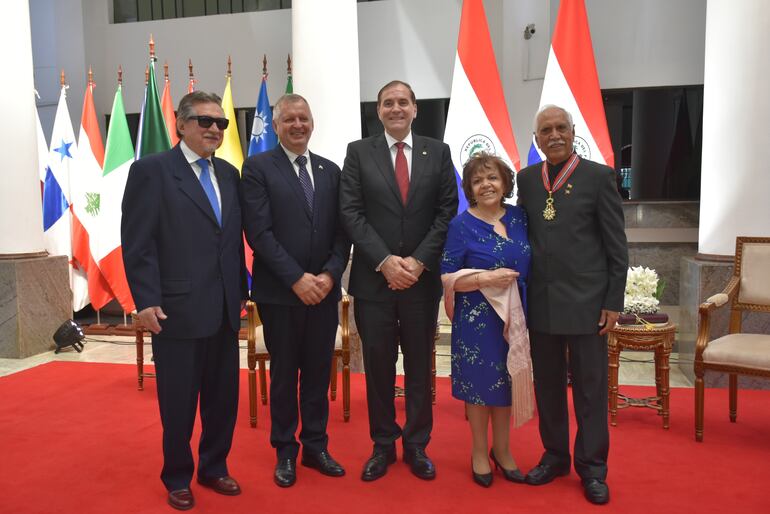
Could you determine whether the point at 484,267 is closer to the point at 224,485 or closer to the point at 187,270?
the point at 187,270

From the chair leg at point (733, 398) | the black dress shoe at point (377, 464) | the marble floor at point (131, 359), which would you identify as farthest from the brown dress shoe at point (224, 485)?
the chair leg at point (733, 398)

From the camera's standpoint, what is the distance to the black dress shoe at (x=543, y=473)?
2613mm

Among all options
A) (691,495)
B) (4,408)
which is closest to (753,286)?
(691,495)

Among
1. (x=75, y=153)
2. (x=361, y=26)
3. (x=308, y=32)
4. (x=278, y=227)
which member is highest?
(x=361, y=26)

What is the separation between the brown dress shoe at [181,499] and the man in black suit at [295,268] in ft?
1.20

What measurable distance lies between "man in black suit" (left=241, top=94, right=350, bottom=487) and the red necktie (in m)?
0.28

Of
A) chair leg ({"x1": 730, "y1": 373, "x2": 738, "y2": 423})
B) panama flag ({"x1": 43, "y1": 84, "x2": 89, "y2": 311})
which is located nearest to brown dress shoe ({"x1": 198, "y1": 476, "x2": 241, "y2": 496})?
chair leg ({"x1": 730, "y1": 373, "x2": 738, "y2": 423})

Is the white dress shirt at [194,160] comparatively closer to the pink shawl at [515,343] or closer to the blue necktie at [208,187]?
the blue necktie at [208,187]

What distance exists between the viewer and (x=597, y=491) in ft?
8.07

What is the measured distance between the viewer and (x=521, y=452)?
3025mm

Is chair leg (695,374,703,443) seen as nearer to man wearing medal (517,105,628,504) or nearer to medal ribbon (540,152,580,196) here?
man wearing medal (517,105,628,504)

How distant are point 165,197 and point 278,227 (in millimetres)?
483

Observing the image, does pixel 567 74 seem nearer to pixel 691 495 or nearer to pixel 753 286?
pixel 753 286

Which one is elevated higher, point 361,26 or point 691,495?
point 361,26
